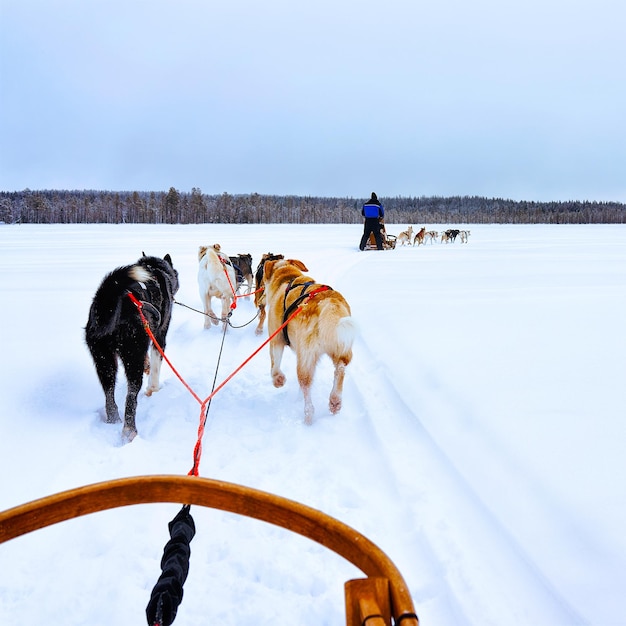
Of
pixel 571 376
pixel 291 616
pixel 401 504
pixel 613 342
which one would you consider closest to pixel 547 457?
pixel 401 504

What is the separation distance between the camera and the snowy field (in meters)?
1.49

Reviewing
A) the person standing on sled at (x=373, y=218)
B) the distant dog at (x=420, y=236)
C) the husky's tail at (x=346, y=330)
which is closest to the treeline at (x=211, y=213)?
the distant dog at (x=420, y=236)

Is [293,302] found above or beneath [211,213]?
beneath

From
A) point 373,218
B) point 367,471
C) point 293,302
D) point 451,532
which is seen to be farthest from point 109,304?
point 373,218

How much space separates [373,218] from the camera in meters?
16.8

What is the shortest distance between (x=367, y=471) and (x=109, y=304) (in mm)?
1834

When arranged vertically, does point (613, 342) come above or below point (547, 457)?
above

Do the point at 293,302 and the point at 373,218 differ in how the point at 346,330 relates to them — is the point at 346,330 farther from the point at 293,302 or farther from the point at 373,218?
the point at 373,218

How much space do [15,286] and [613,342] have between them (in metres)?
8.88

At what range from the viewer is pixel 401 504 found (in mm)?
1983

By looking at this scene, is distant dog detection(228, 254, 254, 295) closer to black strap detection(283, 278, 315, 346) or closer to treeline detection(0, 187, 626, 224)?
black strap detection(283, 278, 315, 346)

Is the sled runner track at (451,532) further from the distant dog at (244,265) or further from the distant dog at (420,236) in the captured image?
the distant dog at (420,236)

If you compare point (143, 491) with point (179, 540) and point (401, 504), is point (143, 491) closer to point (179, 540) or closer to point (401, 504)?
point (179, 540)

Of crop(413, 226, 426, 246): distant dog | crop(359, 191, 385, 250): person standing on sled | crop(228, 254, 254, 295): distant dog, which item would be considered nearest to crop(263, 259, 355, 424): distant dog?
crop(228, 254, 254, 295): distant dog
